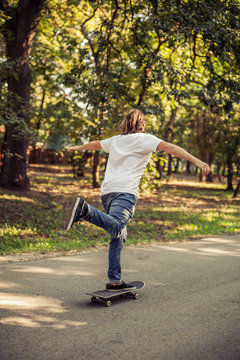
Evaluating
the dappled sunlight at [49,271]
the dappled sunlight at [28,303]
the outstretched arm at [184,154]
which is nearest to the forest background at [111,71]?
the dappled sunlight at [49,271]

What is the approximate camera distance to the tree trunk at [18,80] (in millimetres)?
11023

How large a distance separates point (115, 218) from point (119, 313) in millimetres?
982

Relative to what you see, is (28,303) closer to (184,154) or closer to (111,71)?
(184,154)

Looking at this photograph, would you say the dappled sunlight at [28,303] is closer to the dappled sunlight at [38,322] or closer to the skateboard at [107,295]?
the dappled sunlight at [38,322]

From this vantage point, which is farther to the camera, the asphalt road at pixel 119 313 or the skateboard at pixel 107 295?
the skateboard at pixel 107 295

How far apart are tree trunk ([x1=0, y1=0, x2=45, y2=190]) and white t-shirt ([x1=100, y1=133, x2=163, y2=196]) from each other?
6.16 meters

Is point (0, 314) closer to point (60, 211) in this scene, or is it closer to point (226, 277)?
point (226, 277)

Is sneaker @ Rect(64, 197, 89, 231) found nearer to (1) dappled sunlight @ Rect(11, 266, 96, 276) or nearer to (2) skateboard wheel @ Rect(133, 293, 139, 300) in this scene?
(2) skateboard wheel @ Rect(133, 293, 139, 300)

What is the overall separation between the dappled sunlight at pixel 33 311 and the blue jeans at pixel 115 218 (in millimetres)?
740

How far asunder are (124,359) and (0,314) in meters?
1.31

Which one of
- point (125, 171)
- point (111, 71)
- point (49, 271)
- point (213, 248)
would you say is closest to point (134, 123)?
point (125, 171)

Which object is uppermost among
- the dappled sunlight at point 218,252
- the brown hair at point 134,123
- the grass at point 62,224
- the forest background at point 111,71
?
the forest background at point 111,71

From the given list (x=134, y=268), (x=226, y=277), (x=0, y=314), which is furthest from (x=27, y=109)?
(x=0, y=314)

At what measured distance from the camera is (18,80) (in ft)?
46.1
